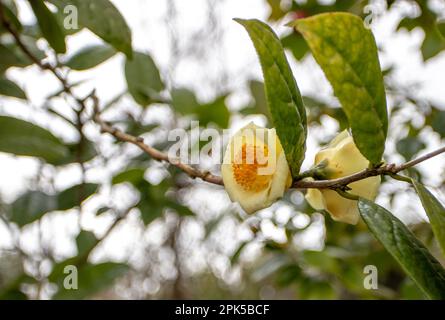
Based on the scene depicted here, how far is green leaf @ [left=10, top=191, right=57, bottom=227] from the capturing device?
0.89 meters

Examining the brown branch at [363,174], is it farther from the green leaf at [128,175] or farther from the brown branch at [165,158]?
the green leaf at [128,175]

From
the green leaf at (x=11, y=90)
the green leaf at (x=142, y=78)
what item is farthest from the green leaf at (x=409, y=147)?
the green leaf at (x=11, y=90)

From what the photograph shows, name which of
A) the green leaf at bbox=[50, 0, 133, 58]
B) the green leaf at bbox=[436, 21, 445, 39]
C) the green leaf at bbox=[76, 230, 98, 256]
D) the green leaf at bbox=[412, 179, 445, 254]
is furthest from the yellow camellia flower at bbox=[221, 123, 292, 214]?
the green leaf at bbox=[76, 230, 98, 256]

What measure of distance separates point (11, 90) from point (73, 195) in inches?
8.8

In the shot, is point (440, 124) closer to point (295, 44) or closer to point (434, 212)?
point (295, 44)

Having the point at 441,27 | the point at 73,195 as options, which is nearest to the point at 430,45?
the point at 441,27

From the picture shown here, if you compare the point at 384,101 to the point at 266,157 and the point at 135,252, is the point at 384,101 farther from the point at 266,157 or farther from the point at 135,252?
the point at 135,252

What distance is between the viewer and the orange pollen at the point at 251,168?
1.68ft

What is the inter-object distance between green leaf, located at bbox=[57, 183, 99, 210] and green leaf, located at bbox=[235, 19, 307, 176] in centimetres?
54

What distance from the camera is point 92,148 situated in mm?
951

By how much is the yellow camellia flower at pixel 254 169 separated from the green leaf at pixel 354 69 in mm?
79

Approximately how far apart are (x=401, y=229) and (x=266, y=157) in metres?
0.14

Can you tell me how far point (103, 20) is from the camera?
641 mm

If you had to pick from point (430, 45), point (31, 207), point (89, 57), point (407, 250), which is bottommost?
point (407, 250)
